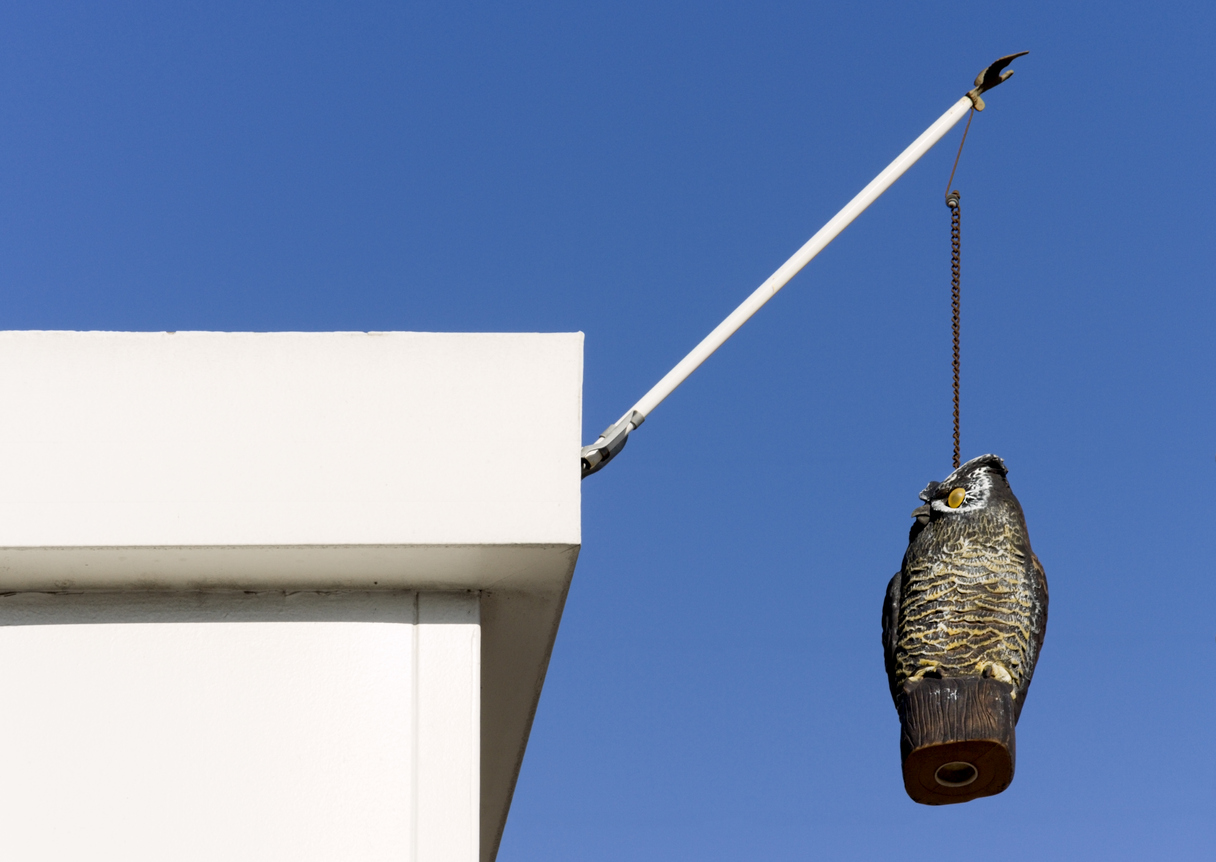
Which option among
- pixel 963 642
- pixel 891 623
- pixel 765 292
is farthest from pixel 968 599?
pixel 765 292

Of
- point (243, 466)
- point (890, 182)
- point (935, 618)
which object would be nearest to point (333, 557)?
point (243, 466)

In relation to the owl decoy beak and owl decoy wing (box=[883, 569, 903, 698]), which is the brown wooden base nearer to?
owl decoy wing (box=[883, 569, 903, 698])

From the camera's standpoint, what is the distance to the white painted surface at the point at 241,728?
301cm

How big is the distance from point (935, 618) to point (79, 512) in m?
2.11

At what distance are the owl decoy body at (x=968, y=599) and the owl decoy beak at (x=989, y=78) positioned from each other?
56.8 inches

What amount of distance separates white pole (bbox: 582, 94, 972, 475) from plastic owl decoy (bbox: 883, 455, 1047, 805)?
0.78m

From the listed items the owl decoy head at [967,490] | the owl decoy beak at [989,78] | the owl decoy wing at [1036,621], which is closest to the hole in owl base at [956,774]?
the owl decoy wing at [1036,621]

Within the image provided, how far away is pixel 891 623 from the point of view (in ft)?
13.0

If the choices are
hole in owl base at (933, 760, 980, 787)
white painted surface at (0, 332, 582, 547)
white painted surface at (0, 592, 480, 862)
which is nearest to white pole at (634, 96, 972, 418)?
white painted surface at (0, 332, 582, 547)

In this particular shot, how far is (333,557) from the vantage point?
315 cm

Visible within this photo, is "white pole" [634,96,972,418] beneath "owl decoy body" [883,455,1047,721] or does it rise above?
above

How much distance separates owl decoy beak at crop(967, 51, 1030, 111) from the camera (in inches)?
191

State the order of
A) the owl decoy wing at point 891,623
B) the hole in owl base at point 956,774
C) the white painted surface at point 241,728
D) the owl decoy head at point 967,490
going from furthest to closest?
the owl decoy head at point 967,490 < the owl decoy wing at point 891,623 < the hole in owl base at point 956,774 < the white painted surface at point 241,728

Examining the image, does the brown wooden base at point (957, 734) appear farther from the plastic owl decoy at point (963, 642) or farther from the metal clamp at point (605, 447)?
the metal clamp at point (605, 447)
